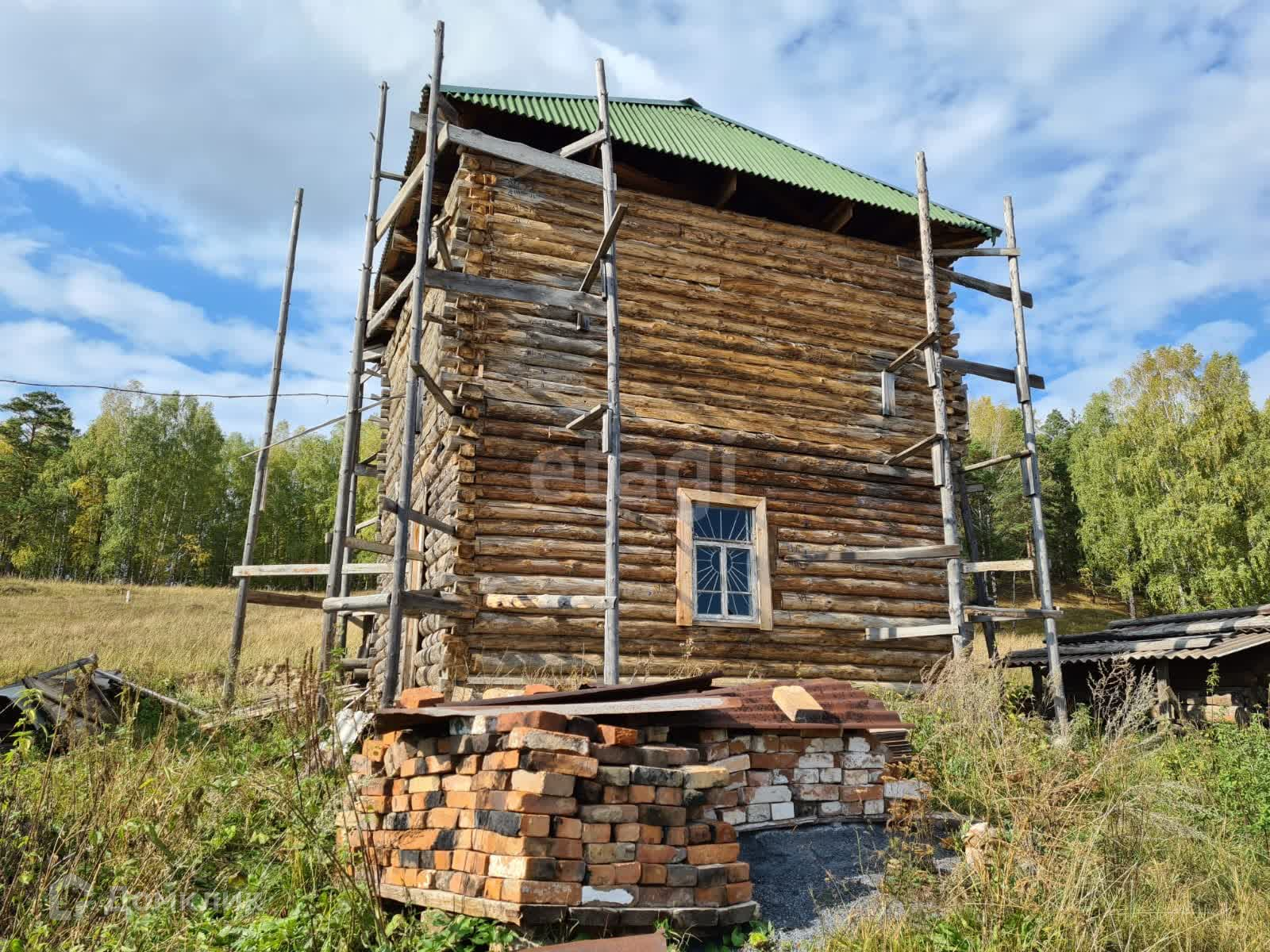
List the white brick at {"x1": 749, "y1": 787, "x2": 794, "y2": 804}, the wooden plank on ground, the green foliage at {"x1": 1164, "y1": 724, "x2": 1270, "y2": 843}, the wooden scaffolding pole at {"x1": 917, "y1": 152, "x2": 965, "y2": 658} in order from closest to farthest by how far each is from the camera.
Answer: the white brick at {"x1": 749, "y1": 787, "x2": 794, "y2": 804}, the wooden plank on ground, the green foliage at {"x1": 1164, "y1": 724, "x2": 1270, "y2": 843}, the wooden scaffolding pole at {"x1": 917, "y1": 152, "x2": 965, "y2": 658}

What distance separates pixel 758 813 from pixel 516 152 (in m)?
7.59

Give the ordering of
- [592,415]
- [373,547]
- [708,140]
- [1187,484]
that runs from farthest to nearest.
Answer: [1187,484], [708,140], [373,547], [592,415]

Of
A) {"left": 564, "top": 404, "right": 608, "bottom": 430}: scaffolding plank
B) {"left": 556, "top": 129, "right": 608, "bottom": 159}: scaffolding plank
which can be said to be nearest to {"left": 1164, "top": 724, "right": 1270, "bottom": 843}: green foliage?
{"left": 564, "top": 404, "right": 608, "bottom": 430}: scaffolding plank

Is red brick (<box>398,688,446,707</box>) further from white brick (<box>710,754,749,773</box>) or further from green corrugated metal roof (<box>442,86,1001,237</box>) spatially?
green corrugated metal roof (<box>442,86,1001,237</box>)

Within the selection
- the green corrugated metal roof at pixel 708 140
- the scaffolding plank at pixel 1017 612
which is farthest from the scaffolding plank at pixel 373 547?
the scaffolding plank at pixel 1017 612

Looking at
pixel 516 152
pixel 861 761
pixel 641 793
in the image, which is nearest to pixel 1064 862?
pixel 861 761

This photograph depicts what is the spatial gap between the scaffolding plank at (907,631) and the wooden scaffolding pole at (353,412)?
6.58 meters

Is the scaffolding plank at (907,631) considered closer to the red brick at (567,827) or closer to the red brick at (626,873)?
the red brick at (626,873)

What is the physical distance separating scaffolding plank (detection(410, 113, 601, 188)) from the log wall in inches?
43.6

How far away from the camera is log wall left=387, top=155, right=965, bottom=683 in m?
10.3

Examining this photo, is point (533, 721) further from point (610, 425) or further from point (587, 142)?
point (587, 142)

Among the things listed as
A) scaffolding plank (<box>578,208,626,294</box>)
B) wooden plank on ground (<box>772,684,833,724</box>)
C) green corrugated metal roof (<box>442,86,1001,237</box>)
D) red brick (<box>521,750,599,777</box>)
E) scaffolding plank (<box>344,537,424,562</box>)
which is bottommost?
red brick (<box>521,750,599,777</box>)

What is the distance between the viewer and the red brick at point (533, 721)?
4.41m

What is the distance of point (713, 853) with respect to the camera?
4.58 meters
